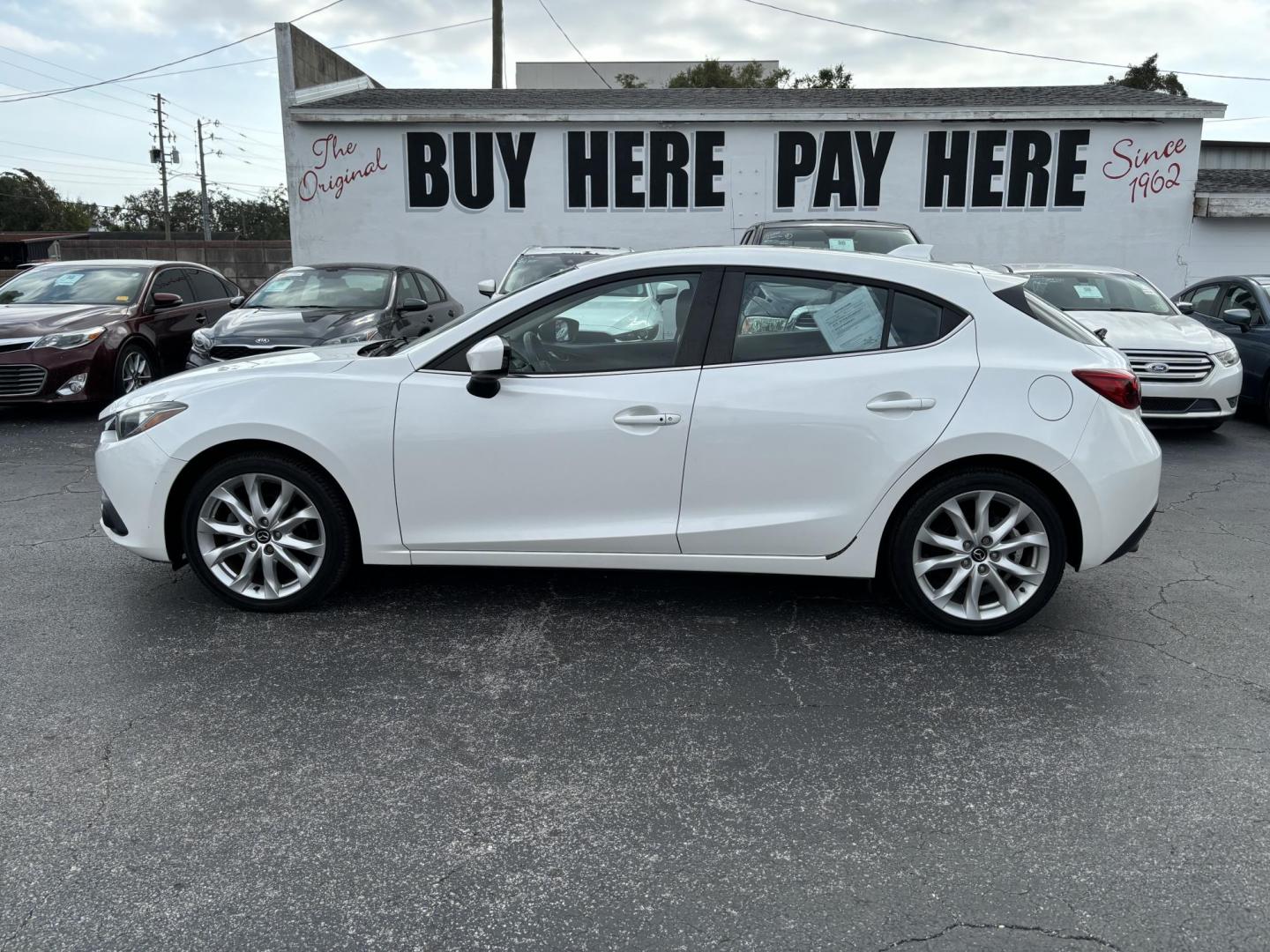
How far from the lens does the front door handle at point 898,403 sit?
406cm

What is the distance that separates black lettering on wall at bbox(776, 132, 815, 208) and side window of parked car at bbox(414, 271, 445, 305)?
748 cm

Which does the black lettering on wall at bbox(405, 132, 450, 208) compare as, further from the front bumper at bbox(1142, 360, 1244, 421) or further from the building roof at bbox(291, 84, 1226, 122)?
the front bumper at bbox(1142, 360, 1244, 421)

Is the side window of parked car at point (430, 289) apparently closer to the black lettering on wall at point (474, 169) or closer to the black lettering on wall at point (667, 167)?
the black lettering on wall at point (474, 169)

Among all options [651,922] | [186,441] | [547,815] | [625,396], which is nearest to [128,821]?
[547,815]

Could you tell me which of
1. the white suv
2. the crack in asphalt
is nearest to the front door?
the crack in asphalt

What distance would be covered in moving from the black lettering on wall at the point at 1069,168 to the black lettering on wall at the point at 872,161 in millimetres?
2856

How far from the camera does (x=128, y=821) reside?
2.86 metres

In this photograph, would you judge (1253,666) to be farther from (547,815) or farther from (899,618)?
(547,815)

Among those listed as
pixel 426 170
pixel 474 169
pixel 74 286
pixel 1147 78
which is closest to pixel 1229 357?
pixel 74 286

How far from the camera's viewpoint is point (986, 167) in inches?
664

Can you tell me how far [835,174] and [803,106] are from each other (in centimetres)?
136

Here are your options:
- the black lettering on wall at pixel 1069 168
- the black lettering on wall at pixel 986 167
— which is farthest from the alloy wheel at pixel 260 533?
the black lettering on wall at pixel 1069 168

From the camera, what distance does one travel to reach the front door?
412 cm

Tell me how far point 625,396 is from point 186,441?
6.28 ft
